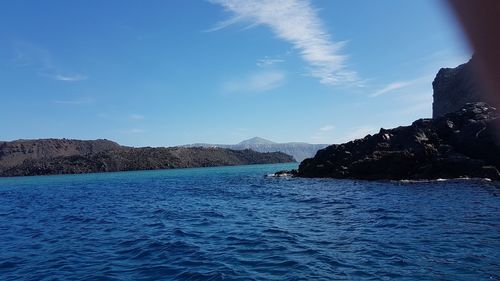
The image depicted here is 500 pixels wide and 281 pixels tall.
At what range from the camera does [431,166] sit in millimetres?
50562

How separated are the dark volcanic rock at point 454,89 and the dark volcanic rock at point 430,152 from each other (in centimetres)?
2178

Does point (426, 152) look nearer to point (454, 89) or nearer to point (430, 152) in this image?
point (430, 152)

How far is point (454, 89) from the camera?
9112 centimetres

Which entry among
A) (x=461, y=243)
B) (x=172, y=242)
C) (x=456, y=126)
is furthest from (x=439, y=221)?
(x=456, y=126)

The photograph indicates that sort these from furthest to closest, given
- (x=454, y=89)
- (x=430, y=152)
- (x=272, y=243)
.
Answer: (x=454, y=89) → (x=430, y=152) → (x=272, y=243)

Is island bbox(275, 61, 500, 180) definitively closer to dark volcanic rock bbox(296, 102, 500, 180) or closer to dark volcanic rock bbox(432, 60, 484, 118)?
dark volcanic rock bbox(296, 102, 500, 180)

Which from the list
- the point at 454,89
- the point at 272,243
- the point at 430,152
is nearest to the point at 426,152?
the point at 430,152

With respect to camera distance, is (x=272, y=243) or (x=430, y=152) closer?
Answer: (x=272, y=243)

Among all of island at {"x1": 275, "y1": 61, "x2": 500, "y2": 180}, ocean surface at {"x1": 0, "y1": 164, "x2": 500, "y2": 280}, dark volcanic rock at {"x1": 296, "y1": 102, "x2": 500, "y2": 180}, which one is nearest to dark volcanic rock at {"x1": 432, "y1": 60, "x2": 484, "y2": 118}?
island at {"x1": 275, "y1": 61, "x2": 500, "y2": 180}

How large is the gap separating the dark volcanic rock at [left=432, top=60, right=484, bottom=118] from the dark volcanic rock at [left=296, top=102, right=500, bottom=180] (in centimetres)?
2178

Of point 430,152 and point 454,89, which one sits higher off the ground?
point 454,89

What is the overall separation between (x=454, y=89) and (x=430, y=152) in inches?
1762

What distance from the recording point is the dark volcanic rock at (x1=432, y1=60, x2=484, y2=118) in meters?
82.8

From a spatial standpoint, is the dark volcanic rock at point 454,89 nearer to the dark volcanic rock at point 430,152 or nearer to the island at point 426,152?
the island at point 426,152
